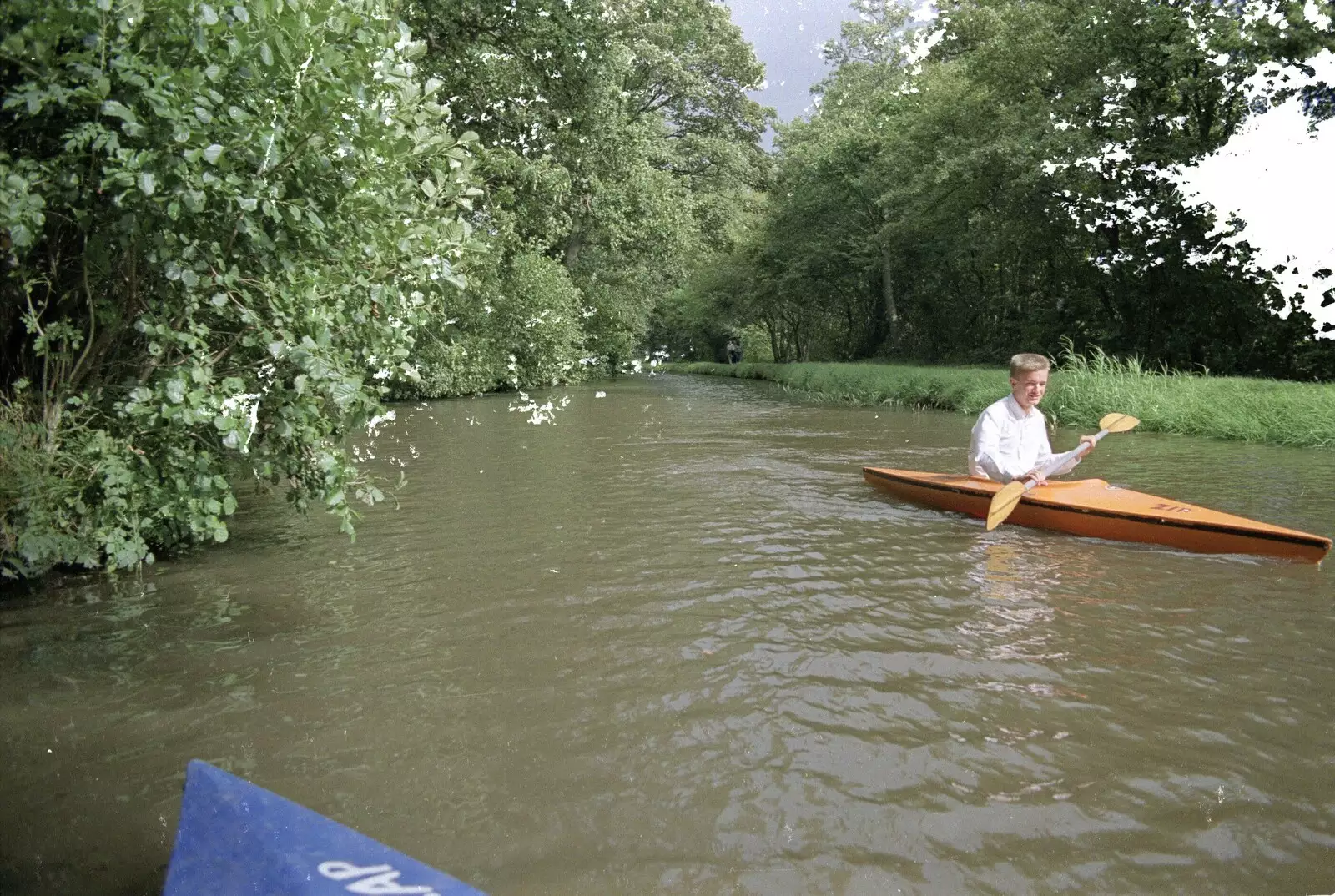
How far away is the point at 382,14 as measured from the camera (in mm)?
4844

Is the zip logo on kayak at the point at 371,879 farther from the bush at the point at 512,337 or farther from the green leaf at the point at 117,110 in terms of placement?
the bush at the point at 512,337

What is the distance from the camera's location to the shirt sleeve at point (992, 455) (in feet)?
24.1

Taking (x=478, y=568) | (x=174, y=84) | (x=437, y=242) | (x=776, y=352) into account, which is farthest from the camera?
(x=776, y=352)

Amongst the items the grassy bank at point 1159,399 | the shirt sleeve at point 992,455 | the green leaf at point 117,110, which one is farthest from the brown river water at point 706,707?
the grassy bank at point 1159,399

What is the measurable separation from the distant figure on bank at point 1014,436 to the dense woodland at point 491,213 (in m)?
4.16

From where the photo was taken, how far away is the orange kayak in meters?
5.75

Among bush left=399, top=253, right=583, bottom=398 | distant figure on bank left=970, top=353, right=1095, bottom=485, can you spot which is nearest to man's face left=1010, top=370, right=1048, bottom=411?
distant figure on bank left=970, top=353, right=1095, bottom=485

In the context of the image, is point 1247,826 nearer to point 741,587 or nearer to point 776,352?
point 741,587

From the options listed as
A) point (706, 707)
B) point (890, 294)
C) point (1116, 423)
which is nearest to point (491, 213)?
point (1116, 423)

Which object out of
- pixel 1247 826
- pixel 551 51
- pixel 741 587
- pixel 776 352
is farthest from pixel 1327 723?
pixel 776 352

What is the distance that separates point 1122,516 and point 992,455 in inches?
46.3

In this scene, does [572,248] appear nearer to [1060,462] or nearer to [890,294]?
[890,294]

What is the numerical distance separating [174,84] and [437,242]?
1.51 meters

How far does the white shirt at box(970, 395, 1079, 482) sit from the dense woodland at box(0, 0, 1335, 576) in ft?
13.6
